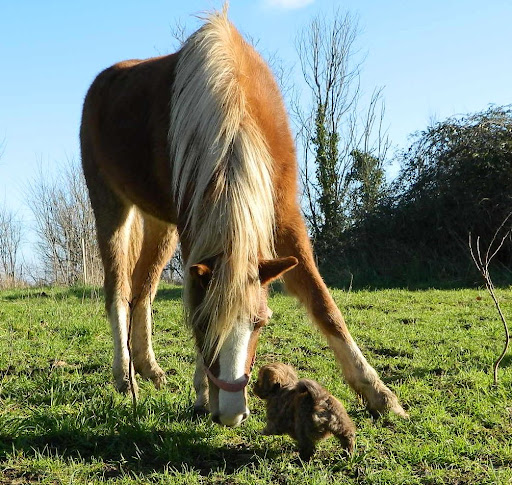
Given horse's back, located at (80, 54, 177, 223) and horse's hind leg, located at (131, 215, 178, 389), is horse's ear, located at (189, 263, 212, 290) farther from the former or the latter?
horse's hind leg, located at (131, 215, 178, 389)

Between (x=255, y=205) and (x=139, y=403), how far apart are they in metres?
1.55

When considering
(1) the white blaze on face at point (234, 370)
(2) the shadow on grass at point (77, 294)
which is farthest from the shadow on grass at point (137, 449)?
(2) the shadow on grass at point (77, 294)

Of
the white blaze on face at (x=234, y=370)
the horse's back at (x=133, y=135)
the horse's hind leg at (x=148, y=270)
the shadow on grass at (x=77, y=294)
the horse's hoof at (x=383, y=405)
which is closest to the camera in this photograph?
the white blaze on face at (x=234, y=370)

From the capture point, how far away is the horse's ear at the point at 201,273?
10.1 feet

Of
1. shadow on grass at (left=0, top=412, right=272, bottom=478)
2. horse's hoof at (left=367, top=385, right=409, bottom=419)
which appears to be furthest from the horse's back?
horse's hoof at (left=367, top=385, right=409, bottom=419)

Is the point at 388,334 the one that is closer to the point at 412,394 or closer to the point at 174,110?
the point at 412,394

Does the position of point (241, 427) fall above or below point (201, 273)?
below

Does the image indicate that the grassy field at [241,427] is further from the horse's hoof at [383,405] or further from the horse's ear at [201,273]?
the horse's ear at [201,273]

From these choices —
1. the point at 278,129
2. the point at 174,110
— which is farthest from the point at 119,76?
the point at 278,129

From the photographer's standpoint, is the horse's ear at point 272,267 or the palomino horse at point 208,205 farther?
the horse's ear at point 272,267

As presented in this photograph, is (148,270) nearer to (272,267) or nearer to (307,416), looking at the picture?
(272,267)

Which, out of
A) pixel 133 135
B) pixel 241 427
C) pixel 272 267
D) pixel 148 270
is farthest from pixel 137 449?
pixel 133 135

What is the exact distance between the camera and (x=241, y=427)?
3.74 metres

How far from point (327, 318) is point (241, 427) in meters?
0.92
